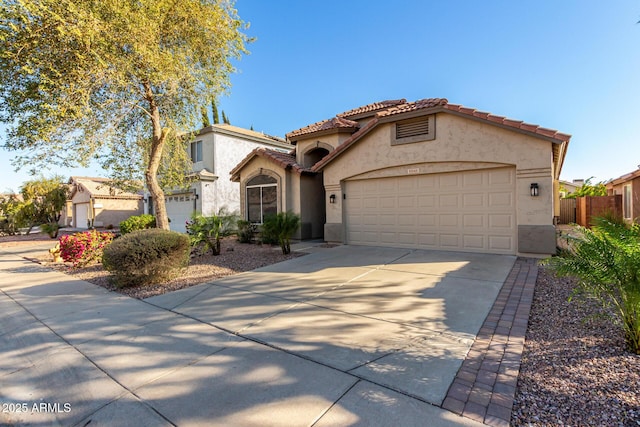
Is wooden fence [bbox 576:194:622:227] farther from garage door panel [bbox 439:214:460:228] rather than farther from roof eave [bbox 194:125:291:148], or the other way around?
roof eave [bbox 194:125:291:148]

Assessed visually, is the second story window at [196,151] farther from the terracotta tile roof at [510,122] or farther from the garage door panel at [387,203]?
the terracotta tile roof at [510,122]

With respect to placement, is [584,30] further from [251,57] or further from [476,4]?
[251,57]

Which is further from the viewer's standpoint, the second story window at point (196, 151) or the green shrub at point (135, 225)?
the second story window at point (196, 151)

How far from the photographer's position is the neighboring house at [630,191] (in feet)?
50.9

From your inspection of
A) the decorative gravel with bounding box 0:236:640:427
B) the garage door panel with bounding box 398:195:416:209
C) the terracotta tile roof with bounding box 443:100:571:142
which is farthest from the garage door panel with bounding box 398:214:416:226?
the decorative gravel with bounding box 0:236:640:427

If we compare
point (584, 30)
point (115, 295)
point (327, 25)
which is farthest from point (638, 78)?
point (115, 295)

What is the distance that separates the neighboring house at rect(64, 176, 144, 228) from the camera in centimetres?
2800

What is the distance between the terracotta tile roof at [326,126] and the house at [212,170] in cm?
605

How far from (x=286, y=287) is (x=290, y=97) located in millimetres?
17484

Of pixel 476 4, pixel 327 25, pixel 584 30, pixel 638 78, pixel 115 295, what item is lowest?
pixel 115 295

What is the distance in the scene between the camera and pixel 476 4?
9727 mm

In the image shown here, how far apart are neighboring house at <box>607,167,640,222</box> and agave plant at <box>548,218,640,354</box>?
628 inches

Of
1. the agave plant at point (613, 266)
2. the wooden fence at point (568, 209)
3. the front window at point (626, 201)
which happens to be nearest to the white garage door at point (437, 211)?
the agave plant at point (613, 266)

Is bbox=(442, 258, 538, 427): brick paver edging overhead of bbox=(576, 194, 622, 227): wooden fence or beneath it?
beneath
